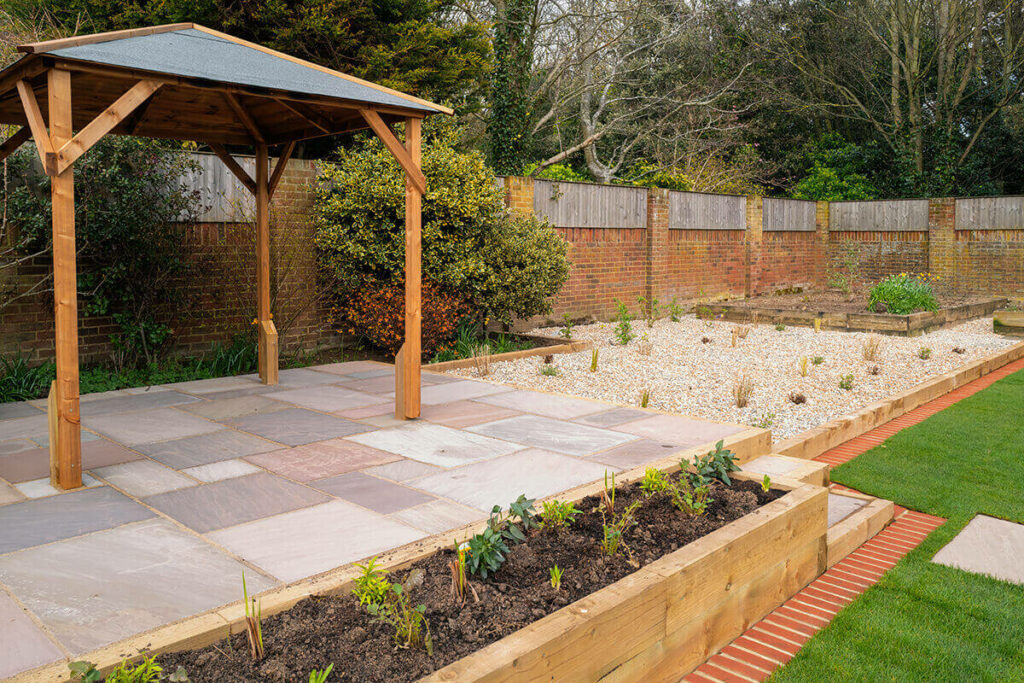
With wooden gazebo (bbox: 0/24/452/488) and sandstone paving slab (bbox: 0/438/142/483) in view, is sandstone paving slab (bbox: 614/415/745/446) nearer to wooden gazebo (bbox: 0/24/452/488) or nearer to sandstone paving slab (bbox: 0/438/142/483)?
wooden gazebo (bbox: 0/24/452/488)

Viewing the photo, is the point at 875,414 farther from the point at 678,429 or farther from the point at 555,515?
the point at 555,515

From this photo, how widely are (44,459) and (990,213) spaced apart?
693 inches

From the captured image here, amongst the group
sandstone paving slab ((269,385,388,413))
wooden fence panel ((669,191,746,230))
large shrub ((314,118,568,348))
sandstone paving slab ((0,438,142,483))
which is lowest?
sandstone paving slab ((0,438,142,483))

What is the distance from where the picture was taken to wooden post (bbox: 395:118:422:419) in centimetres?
592

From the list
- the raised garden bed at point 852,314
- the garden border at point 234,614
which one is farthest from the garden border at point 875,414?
the raised garden bed at point 852,314

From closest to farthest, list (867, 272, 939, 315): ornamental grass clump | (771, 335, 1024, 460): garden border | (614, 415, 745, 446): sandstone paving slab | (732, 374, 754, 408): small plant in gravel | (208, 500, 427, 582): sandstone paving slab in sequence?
(208, 500, 427, 582): sandstone paving slab, (614, 415, 745, 446): sandstone paving slab, (771, 335, 1024, 460): garden border, (732, 374, 754, 408): small plant in gravel, (867, 272, 939, 315): ornamental grass clump

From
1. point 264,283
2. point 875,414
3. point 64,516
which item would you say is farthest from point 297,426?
point 875,414

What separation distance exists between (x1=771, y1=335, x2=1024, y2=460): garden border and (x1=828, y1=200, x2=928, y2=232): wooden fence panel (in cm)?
851

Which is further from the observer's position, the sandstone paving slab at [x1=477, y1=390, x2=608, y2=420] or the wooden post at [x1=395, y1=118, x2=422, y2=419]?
the sandstone paving slab at [x1=477, y1=390, x2=608, y2=420]

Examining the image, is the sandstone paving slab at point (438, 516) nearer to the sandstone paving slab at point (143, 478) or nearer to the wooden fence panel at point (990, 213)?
the sandstone paving slab at point (143, 478)

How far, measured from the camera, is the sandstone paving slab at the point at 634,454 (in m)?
4.82

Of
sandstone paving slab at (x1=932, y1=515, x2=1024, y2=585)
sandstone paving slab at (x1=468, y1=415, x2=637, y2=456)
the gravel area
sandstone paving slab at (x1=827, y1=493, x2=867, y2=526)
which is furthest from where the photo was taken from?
the gravel area

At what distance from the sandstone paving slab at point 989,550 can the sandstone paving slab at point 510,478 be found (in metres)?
1.88

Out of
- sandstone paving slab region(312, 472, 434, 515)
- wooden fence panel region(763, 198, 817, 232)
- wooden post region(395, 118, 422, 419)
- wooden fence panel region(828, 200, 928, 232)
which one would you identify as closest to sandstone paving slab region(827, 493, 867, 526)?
sandstone paving slab region(312, 472, 434, 515)
